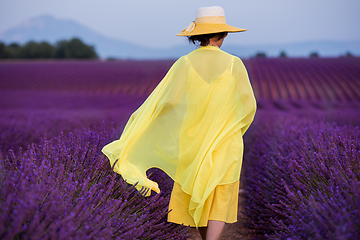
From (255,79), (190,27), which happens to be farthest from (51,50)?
(190,27)

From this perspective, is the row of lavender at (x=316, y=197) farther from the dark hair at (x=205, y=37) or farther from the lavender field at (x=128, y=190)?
the dark hair at (x=205, y=37)

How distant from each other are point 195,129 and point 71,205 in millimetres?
876

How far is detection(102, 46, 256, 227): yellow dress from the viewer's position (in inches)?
71.2

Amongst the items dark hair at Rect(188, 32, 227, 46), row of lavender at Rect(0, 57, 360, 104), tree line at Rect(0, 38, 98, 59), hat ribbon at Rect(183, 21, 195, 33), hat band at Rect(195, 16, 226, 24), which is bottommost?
row of lavender at Rect(0, 57, 360, 104)

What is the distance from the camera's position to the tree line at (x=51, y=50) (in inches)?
1428

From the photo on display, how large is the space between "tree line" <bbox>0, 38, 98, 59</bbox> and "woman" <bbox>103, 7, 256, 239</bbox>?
39.1 metres

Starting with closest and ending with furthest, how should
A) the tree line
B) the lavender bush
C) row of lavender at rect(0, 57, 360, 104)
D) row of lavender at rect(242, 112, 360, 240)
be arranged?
1. the lavender bush
2. row of lavender at rect(242, 112, 360, 240)
3. row of lavender at rect(0, 57, 360, 104)
4. the tree line

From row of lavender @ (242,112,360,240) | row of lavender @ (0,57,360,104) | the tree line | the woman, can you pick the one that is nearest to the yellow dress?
the woman

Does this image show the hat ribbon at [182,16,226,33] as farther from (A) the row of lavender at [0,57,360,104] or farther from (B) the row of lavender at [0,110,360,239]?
(A) the row of lavender at [0,57,360,104]

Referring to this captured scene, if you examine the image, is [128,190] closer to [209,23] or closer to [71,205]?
[71,205]

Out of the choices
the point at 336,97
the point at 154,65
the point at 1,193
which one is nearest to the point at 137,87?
the point at 154,65

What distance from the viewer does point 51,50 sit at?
37688mm

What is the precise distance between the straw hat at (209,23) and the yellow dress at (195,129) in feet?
0.39

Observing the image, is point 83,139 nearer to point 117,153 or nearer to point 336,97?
point 117,153
